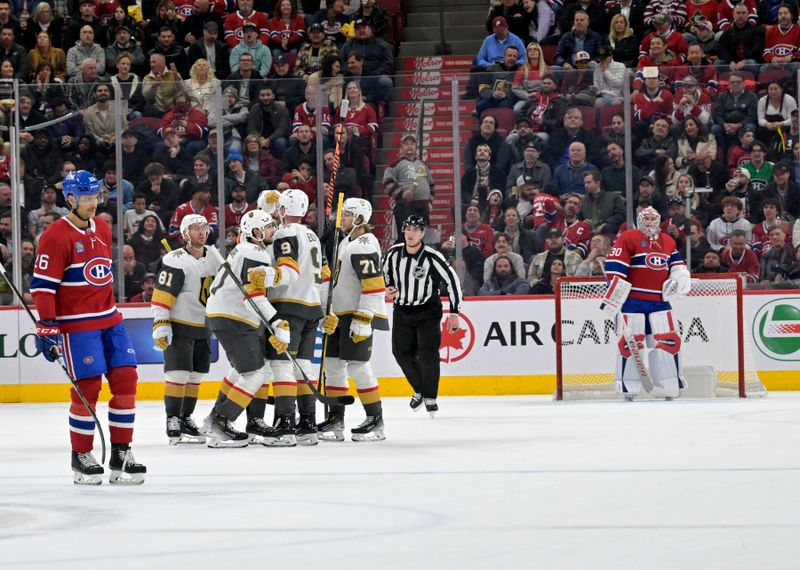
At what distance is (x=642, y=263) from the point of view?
1123 cm

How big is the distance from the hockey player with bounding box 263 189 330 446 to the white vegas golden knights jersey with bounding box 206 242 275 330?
0.49 ft

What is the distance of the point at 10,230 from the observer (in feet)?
40.1

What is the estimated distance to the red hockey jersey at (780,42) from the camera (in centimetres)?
1399

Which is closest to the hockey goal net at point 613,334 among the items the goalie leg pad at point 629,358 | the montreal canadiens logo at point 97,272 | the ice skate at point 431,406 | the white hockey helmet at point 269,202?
the goalie leg pad at point 629,358

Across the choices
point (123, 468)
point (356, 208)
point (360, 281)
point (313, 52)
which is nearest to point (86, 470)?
point (123, 468)

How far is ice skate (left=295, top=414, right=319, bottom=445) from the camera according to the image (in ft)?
26.8

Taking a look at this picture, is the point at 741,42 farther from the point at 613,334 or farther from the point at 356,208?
the point at 356,208

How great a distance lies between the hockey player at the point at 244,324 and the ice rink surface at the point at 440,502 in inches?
10.3

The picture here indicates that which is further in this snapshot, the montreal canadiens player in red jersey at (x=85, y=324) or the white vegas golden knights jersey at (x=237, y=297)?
the white vegas golden knights jersey at (x=237, y=297)

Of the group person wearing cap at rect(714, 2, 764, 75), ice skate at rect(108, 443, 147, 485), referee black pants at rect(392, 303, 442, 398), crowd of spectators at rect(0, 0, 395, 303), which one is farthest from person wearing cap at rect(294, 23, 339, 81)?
ice skate at rect(108, 443, 147, 485)

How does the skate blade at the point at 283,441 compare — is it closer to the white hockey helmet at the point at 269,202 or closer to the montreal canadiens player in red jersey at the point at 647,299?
the white hockey helmet at the point at 269,202

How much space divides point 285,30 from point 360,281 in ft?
23.6

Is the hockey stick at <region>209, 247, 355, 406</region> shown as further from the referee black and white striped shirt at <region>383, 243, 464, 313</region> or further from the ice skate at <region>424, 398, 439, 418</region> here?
the referee black and white striped shirt at <region>383, 243, 464, 313</region>

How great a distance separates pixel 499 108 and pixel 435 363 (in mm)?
2810
